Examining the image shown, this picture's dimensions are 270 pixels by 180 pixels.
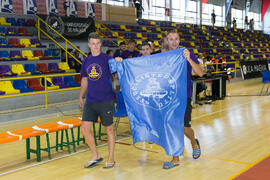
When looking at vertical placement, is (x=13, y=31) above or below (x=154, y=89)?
above

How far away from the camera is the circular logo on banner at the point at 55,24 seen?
476 inches

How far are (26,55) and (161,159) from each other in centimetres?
798

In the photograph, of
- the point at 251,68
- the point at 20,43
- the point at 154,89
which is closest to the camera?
the point at 154,89

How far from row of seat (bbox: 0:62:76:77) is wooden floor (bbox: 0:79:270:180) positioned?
3.27 m

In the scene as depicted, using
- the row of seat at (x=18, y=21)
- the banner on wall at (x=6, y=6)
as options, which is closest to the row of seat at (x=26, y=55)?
the row of seat at (x=18, y=21)

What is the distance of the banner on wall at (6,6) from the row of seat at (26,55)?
3071 mm

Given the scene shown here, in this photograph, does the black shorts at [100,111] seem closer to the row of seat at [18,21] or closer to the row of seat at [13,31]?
the row of seat at [13,31]

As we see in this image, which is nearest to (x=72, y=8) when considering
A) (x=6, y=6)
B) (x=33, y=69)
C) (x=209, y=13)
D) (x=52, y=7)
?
(x=52, y=7)

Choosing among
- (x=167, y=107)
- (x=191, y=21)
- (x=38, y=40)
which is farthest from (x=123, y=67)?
(x=191, y=21)

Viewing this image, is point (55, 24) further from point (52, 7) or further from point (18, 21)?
point (52, 7)

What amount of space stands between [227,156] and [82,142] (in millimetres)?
2392

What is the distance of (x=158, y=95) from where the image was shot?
3.87m

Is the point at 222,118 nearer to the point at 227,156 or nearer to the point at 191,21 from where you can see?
the point at 227,156

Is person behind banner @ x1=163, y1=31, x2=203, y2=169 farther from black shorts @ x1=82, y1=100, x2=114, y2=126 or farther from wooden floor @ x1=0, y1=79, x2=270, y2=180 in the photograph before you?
black shorts @ x1=82, y1=100, x2=114, y2=126
